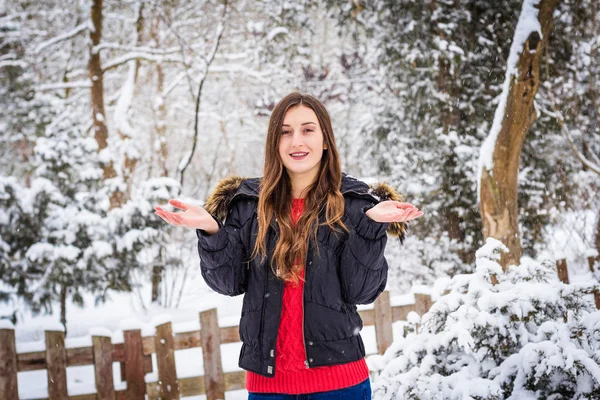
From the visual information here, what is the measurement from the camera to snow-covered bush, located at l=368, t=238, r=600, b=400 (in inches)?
85.7

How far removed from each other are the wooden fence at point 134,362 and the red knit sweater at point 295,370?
276 cm

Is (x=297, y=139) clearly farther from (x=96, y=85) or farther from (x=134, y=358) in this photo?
(x=96, y=85)

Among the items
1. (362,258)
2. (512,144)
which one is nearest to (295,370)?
(362,258)

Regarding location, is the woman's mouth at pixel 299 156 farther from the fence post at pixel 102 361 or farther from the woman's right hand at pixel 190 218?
the fence post at pixel 102 361

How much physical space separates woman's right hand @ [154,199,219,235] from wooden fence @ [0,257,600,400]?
2892mm

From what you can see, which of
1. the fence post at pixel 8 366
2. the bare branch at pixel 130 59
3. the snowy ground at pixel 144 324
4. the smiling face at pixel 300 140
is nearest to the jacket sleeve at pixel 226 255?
the smiling face at pixel 300 140

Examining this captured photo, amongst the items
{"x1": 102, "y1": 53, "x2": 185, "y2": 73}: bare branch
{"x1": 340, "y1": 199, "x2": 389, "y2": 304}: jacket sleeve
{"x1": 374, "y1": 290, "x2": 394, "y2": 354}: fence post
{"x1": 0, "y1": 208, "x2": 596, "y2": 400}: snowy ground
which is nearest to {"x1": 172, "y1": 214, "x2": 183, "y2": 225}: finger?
{"x1": 340, "y1": 199, "x2": 389, "y2": 304}: jacket sleeve

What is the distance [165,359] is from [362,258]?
318cm

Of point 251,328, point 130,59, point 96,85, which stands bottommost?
point 251,328

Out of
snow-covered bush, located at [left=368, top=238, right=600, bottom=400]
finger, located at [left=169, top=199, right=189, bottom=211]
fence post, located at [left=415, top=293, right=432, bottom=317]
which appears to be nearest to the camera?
finger, located at [left=169, top=199, right=189, bottom=211]

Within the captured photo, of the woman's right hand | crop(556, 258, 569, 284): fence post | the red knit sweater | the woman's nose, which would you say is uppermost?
the woman's nose

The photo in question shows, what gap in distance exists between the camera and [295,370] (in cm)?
174

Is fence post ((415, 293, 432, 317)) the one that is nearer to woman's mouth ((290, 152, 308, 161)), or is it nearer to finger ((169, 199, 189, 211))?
woman's mouth ((290, 152, 308, 161))

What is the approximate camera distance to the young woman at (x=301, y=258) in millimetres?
1730
